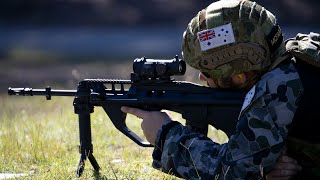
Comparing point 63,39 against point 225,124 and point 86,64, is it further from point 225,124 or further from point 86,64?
point 225,124

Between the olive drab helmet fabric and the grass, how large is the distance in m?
1.44

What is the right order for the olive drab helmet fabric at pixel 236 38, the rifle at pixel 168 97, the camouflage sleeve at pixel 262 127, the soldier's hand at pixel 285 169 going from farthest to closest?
the rifle at pixel 168 97
the soldier's hand at pixel 285 169
the olive drab helmet fabric at pixel 236 38
the camouflage sleeve at pixel 262 127

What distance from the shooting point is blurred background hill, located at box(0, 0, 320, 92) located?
1779 cm

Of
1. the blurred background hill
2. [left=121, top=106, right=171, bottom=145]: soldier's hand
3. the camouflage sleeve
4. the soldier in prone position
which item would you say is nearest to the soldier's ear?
the soldier in prone position

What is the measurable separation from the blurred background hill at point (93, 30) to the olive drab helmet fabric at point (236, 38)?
11.0m

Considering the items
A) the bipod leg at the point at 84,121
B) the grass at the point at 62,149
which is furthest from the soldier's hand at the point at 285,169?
the bipod leg at the point at 84,121

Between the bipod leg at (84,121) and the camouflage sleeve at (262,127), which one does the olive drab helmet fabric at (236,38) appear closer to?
the camouflage sleeve at (262,127)

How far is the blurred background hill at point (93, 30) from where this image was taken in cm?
1779

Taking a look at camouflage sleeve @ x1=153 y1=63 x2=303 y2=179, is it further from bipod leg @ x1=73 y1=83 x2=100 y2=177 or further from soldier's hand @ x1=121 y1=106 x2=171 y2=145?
bipod leg @ x1=73 y1=83 x2=100 y2=177

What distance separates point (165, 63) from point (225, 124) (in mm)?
556

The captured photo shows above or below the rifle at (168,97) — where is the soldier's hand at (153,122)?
below

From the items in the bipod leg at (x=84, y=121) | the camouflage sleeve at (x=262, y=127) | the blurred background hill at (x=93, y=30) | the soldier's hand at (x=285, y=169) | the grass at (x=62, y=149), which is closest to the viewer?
the camouflage sleeve at (x=262, y=127)

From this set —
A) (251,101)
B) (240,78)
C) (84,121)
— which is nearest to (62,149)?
(84,121)

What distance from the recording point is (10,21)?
24.1m
